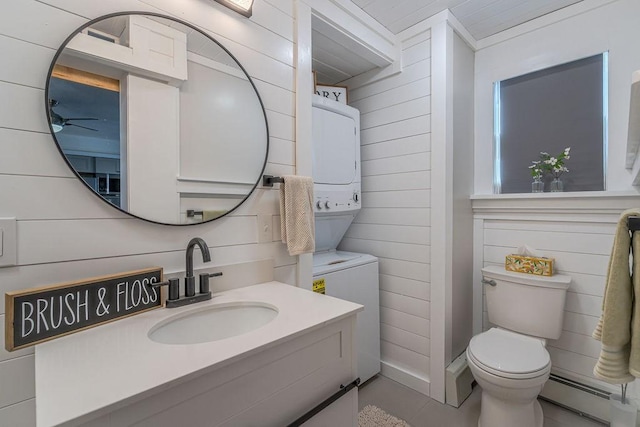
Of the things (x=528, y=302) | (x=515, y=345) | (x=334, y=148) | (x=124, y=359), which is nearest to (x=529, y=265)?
(x=528, y=302)

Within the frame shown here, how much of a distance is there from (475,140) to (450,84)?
1.82 feet

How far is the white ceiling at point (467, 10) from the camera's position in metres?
1.73

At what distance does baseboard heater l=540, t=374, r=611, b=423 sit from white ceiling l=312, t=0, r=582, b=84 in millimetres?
2312

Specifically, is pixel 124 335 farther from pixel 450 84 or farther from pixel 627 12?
pixel 627 12

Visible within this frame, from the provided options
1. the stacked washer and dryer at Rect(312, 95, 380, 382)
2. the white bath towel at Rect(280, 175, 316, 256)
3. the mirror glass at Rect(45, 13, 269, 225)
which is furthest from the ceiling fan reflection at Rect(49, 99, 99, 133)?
the stacked washer and dryer at Rect(312, 95, 380, 382)

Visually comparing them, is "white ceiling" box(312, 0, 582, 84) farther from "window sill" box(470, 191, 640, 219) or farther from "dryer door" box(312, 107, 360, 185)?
"window sill" box(470, 191, 640, 219)

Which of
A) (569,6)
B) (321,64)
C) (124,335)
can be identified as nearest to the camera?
(124,335)

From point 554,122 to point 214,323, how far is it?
2.33 meters

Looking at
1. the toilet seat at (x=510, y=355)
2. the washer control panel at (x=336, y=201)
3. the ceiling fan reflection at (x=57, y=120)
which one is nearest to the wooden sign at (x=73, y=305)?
the ceiling fan reflection at (x=57, y=120)

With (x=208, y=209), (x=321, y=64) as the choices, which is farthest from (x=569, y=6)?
(x=208, y=209)

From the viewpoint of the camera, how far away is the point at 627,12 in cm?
161

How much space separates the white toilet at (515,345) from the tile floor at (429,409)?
6.4 inches

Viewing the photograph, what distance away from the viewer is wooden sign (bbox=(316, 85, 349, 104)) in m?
2.09

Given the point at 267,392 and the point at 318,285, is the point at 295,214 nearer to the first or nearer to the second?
the point at 318,285
